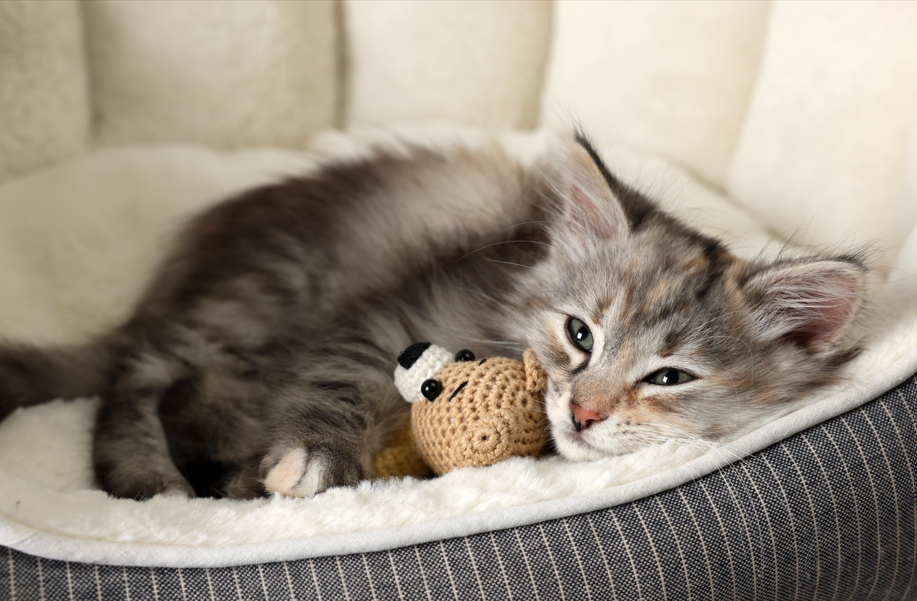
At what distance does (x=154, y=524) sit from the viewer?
3.35 ft

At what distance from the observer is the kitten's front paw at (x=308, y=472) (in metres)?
1.15

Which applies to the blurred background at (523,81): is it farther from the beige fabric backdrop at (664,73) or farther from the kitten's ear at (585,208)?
the kitten's ear at (585,208)

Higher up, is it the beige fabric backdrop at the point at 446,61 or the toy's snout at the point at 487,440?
the beige fabric backdrop at the point at 446,61

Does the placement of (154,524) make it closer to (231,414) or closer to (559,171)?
(231,414)

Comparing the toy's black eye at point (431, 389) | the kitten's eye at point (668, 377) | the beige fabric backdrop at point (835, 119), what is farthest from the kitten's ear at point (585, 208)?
the beige fabric backdrop at point (835, 119)

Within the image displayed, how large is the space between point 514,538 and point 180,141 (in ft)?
5.59

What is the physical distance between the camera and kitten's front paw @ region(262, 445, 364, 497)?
115cm

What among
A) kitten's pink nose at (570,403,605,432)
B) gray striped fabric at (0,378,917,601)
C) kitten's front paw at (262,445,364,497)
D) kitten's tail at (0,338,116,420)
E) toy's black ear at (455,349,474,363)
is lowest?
kitten's tail at (0,338,116,420)

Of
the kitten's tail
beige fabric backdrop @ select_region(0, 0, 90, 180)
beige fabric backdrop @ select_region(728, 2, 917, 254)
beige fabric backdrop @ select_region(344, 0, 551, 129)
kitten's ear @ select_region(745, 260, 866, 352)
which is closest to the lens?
kitten's ear @ select_region(745, 260, 866, 352)

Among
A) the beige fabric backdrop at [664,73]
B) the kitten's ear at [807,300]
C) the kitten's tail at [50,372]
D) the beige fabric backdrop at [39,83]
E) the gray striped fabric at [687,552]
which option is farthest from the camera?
the beige fabric backdrop at [664,73]

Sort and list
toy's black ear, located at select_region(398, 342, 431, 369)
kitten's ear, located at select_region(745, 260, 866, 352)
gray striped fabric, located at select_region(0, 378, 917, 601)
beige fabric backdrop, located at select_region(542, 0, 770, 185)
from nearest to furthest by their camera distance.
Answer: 1. gray striped fabric, located at select_region(0, 378, 917, 601)
2. kitten's ear, located at select_region(745, 260, 866, 352)
3. toy's black ear, located at select_region(398, 342, 431, 369)
4. beige fabric backdrop, located at select_region(542, 0, 770, 185)

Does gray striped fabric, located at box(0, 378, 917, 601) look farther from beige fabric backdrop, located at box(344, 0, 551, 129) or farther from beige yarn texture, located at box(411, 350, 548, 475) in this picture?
beige fabric backdrop, located at box(344, 0, 551, 129)

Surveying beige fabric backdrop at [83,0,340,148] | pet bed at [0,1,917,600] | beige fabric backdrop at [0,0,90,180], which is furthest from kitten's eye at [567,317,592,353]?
beige fabric backdrop at [0,0,90,180]

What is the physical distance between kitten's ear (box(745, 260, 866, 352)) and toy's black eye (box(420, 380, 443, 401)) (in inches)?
23.1
